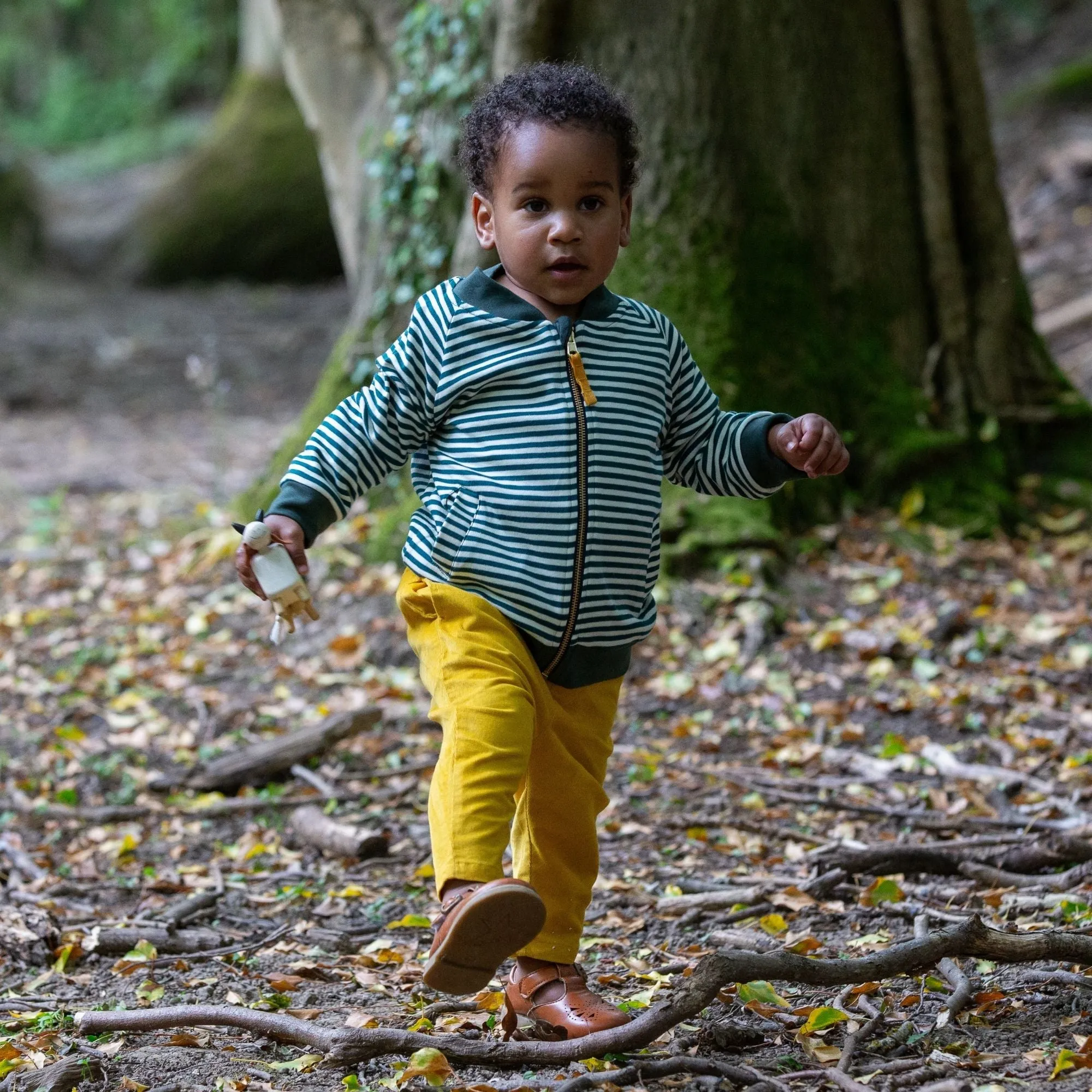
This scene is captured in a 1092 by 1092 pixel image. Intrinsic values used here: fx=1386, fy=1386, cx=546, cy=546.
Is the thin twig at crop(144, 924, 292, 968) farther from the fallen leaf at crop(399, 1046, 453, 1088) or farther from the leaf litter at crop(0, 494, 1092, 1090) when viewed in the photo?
the fallen leaf at crop(399, 1046, 453, 1088)

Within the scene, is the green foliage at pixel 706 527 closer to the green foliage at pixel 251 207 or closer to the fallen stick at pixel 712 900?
the fallen stick at pixel 712 900

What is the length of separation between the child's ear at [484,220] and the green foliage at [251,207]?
14.3 meters

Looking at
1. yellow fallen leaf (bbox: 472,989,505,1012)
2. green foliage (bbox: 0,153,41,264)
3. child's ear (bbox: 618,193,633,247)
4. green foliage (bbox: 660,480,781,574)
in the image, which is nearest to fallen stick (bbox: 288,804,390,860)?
yellow fallen leaf (bbox: 472,989,505,1012)

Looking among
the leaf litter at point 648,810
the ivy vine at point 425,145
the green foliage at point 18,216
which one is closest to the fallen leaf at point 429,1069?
the leaf litter at point 648,810

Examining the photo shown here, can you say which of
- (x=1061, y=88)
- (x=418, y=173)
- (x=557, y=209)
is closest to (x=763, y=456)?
(x=557, y=209)

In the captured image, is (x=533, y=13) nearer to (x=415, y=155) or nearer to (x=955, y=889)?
(x=415, y=155)

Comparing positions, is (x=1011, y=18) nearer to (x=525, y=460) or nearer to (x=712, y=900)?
(x=712, y=900)

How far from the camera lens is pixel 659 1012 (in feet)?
7.77

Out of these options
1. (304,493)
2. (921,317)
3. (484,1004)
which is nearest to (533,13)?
(921,317)

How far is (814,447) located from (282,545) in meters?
0.98

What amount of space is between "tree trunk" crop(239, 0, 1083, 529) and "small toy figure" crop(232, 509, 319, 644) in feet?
9.98

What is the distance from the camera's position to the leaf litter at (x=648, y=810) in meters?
2.57

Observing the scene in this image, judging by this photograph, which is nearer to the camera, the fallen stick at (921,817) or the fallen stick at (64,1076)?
the fallen stick at (64,1076)

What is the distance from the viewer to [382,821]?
3.99 meters
